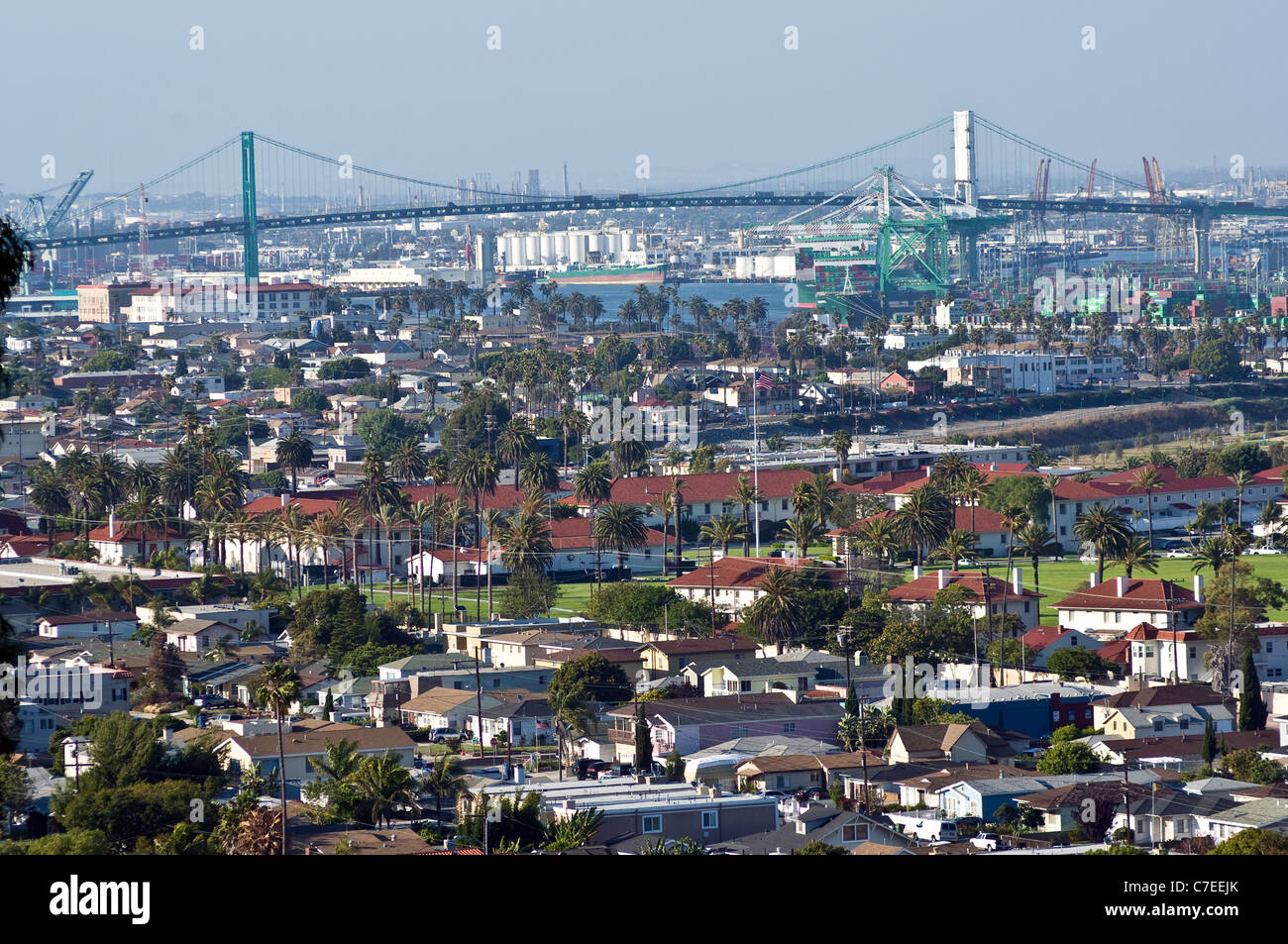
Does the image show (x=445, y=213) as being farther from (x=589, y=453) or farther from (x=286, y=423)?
(x=589, y=453)

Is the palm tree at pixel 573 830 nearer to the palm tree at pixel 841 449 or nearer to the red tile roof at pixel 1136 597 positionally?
the red tile roof at pixel 1136 597

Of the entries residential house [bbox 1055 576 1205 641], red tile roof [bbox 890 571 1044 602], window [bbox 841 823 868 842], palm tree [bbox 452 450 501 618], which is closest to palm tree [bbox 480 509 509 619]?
palm tree [bbox 452 450 501 618]

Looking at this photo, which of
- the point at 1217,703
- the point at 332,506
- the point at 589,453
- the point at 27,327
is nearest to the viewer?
the point at 1217,703

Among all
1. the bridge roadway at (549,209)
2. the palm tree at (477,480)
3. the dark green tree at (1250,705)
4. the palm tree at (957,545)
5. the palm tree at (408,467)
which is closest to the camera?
the dark green tree at (1250,705)

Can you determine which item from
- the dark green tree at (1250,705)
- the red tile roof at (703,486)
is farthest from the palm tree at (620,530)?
the dark green tree at (1250,705)

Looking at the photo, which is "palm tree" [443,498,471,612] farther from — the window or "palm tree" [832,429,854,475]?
the window

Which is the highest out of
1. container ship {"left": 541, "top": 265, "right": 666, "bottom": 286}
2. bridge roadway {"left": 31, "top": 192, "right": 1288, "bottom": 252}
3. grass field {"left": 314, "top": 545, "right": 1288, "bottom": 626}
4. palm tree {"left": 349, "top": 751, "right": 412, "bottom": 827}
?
bridge roadway {"left": 31, "top": 192, "right": 1288, "bottom": 252}

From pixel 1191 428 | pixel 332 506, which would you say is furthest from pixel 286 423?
pixel 1191 428
